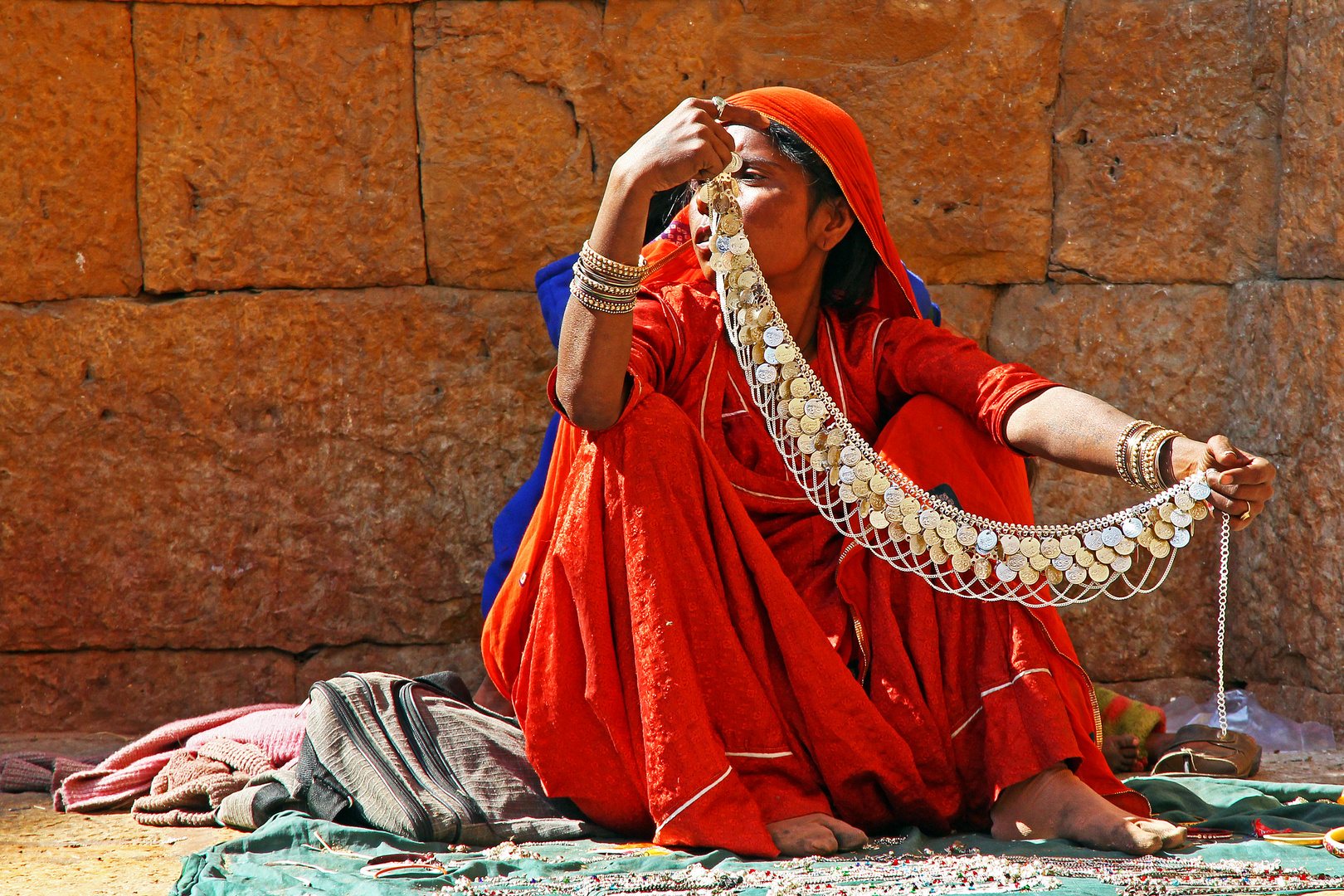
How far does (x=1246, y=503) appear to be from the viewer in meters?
2.21

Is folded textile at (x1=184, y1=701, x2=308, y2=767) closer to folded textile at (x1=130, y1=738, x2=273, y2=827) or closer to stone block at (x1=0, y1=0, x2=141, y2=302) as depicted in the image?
folded textile at (x1=130, y1=738, x2=273, y2=827)

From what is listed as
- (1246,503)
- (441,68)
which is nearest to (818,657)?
(1246,503)

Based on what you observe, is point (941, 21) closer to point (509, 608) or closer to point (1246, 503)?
point (1246, 503)

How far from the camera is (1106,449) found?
237 centimetres

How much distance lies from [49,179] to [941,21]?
263 cm

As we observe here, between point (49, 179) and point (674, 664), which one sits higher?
point (49, 179)

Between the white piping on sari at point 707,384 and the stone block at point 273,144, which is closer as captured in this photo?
the white piping on sari at point 707,384

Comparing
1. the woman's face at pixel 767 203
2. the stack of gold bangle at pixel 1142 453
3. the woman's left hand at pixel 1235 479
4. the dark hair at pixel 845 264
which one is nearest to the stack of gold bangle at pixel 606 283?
the woman's face at pixel 767 203

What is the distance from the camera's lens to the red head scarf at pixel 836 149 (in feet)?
8.64

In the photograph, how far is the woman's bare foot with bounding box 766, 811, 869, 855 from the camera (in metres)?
2.21

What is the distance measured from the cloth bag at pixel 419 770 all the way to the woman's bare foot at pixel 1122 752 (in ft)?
4.50

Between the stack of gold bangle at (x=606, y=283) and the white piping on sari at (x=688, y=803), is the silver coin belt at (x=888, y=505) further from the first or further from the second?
the white piping on sari at (x=688, y=803)

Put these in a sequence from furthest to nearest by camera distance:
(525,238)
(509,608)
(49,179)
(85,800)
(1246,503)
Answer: (525,238)
(49,179)
(85,800)
(509,608)
(1246,503)

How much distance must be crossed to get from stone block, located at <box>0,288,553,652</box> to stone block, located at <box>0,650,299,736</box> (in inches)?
1.9
